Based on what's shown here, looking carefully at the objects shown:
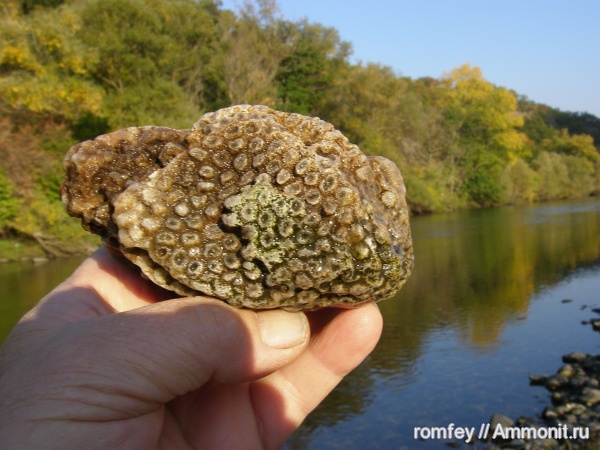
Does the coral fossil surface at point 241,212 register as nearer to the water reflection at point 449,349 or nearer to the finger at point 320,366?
the finger at point 320,366

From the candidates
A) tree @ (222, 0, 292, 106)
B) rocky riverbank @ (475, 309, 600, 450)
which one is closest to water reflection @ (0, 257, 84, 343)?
rocky riverbank @ (475, 309, 600, 450)

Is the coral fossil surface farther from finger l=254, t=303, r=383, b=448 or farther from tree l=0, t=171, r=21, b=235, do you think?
tree l=0, t=171, r=21, b=235

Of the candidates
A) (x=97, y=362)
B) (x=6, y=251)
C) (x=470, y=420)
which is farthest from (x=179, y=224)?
(x=6, y=251)

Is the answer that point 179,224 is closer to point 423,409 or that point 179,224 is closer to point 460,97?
point 423,409

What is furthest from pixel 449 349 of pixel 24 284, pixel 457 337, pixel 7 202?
pixel 7 202

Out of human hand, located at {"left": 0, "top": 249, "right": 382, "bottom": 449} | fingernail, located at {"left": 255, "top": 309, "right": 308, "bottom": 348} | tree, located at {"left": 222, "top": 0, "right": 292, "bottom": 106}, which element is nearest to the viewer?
human hand, located at {"left": 0, "top": 249, "right": 382, "bottom": 449}

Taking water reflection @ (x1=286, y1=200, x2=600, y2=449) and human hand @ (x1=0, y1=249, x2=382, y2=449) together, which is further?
water reflection @ (x1=286, y1=200, x2=600, y2=449)

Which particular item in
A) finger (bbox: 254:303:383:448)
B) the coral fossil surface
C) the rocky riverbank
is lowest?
the rocky riverbank
